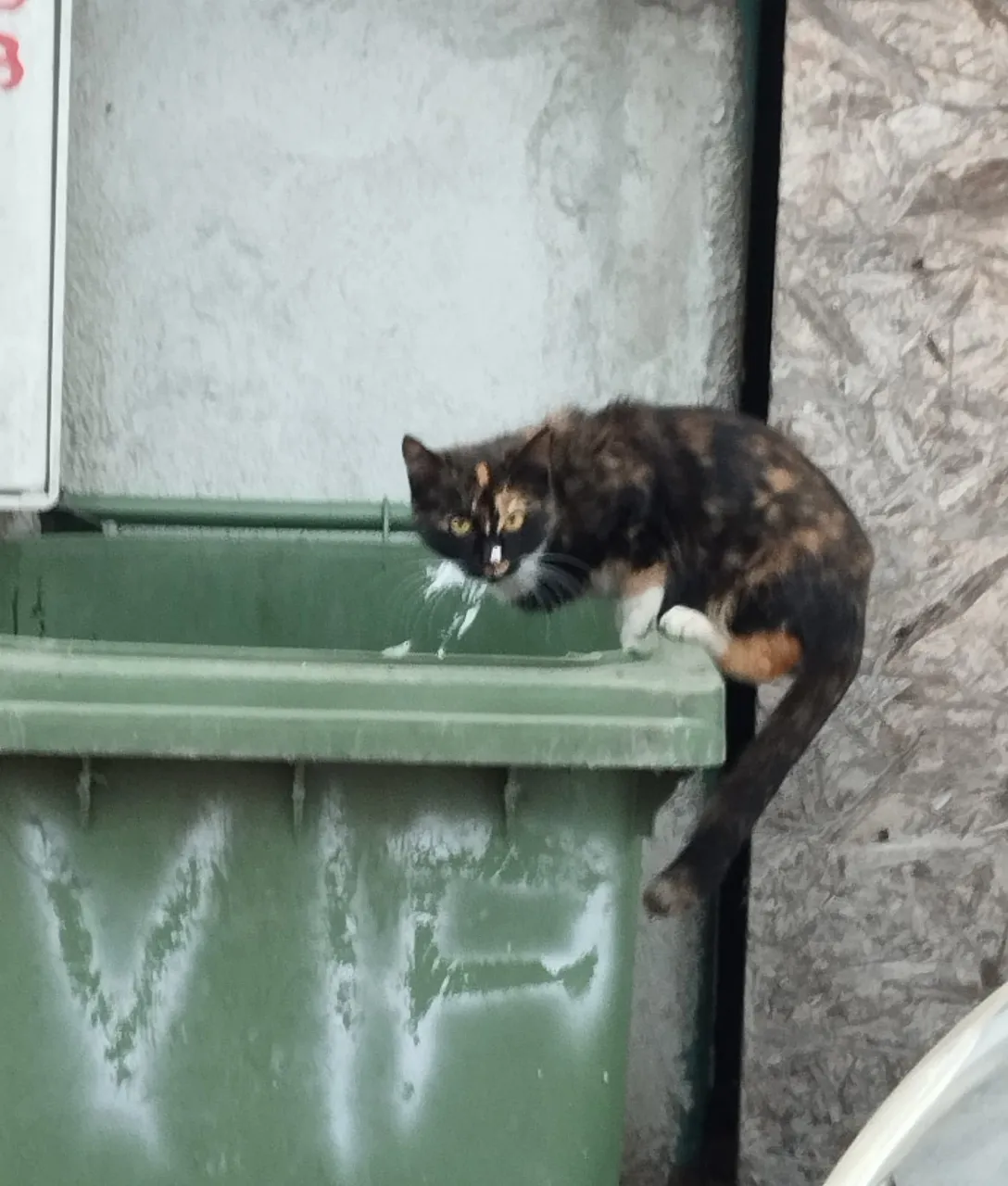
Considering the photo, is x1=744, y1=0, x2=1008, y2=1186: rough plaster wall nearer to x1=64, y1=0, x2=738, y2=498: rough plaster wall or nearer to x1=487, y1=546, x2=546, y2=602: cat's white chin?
x1=64, y1=0, x2=738, y2=498: rough plaster wall

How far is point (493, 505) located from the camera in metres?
0.99

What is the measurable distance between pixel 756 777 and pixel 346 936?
0.34m

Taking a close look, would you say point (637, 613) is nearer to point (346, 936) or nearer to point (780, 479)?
point (780, 479)

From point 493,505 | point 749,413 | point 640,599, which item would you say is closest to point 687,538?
point 640,599

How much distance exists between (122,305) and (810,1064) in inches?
42.1

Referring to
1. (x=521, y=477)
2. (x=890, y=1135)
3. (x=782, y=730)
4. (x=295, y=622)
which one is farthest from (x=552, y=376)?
(x=890, y=1135)

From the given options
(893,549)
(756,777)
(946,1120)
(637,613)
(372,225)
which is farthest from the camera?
(372,225)

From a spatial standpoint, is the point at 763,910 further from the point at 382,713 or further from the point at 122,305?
the point at 122,305

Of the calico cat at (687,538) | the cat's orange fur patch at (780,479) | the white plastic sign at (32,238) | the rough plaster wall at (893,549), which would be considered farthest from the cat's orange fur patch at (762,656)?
the white plastic sign at (32,238)

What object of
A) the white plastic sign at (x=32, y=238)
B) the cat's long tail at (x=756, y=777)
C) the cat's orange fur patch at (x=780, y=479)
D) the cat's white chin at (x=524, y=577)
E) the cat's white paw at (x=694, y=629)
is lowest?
the cat's long tail at (x=756, y=777)

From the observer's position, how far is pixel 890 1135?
597mm

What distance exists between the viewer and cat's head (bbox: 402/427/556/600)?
982 mm

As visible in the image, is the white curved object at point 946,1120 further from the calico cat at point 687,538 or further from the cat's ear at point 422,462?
the cat's ear at point 422,462

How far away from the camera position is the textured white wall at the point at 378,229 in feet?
3.89
